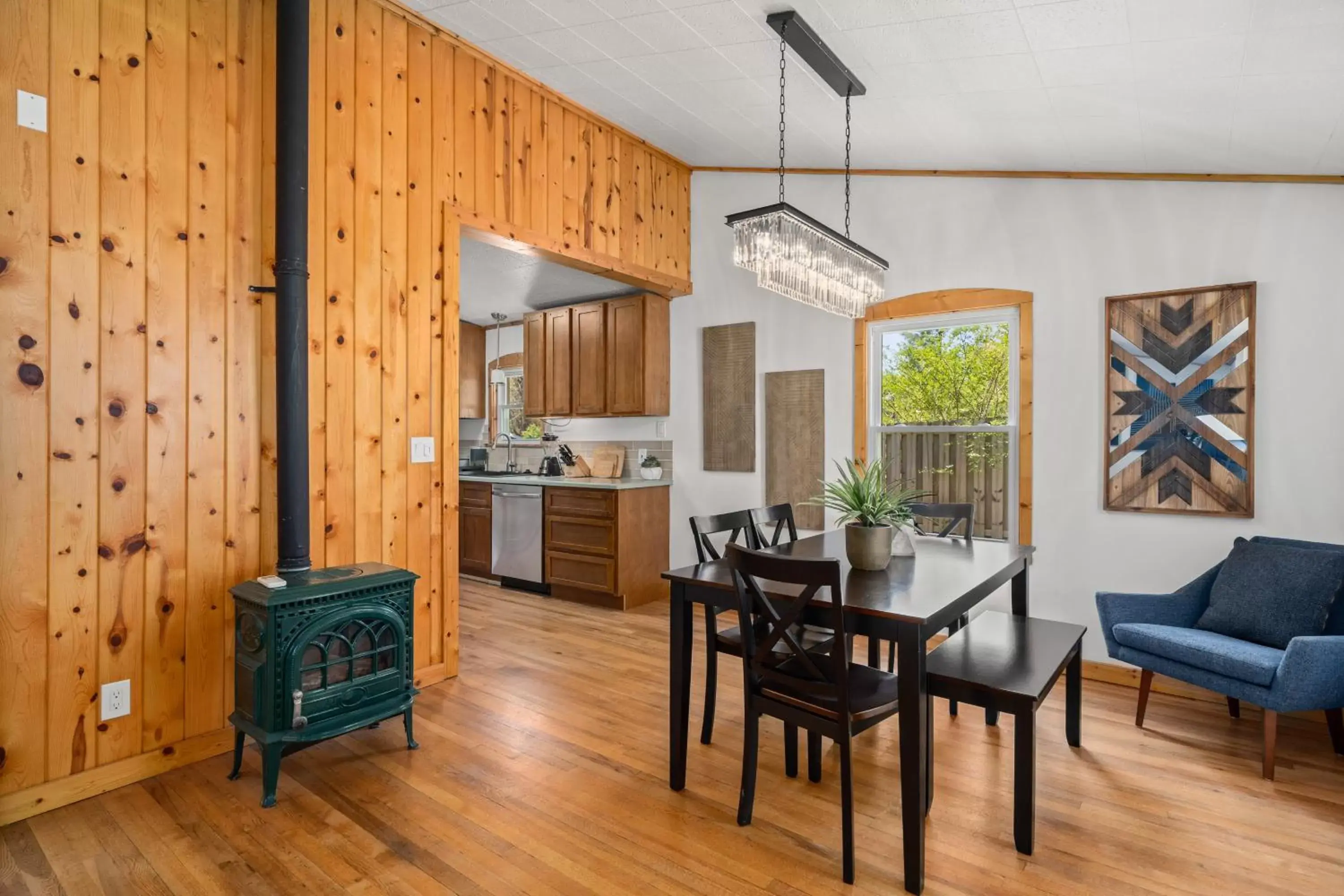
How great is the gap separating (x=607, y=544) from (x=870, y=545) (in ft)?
9.20

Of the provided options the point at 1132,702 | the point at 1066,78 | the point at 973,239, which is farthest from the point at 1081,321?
the point at 1132,702

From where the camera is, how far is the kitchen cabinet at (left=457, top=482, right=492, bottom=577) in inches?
235

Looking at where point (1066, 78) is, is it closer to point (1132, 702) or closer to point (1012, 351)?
point (1012, 351)

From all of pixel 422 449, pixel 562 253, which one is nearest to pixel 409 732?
pixel 422 449

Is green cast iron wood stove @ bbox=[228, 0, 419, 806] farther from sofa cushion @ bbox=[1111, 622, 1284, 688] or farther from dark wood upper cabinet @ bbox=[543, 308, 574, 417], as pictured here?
dark wood upper cabinet @ bbox=[543, 308, 574, 417]

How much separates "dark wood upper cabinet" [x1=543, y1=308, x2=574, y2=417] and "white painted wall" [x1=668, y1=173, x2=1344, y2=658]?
1485 mm

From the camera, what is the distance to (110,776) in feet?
8.23

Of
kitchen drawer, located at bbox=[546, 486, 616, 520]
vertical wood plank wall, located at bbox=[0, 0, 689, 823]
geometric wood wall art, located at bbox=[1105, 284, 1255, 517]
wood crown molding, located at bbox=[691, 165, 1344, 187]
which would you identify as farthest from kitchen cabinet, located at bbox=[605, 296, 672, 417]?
geometric wood wall art, located at bbox=[1105, 284, 1255, 517]

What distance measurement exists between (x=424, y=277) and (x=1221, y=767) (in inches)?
156

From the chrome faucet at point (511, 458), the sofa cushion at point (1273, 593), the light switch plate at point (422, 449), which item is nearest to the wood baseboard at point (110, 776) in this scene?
the light switch plate at point (422, 449)

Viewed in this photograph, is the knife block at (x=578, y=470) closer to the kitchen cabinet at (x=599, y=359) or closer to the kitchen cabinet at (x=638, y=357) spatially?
the kitchen cabinet at (x=599, y=359)

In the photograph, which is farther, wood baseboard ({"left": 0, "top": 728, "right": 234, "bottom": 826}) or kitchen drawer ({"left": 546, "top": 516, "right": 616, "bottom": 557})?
kitchen drawer ({"left": 546, "top": 516, "right": 616, "bottom": 557})

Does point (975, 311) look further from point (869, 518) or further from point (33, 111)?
point (33, 111)

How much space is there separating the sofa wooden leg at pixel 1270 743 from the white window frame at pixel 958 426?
5.23 ft
